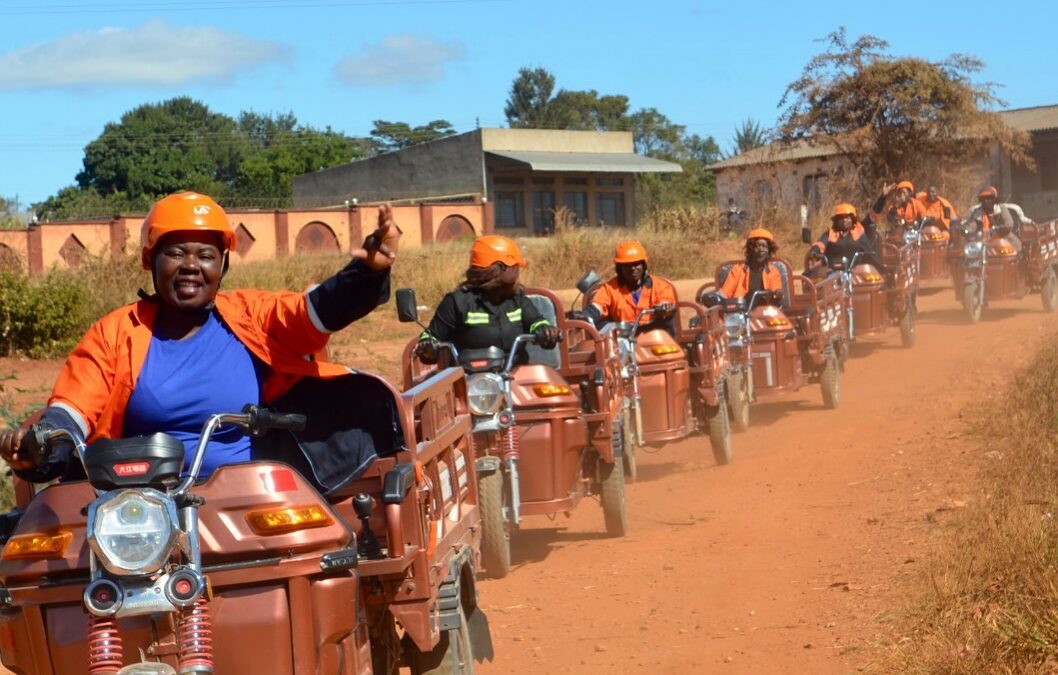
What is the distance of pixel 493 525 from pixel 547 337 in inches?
51.4

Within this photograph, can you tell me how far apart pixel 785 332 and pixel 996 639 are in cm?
885

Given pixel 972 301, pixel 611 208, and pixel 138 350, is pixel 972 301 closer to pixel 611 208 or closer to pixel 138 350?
pixel 138 350

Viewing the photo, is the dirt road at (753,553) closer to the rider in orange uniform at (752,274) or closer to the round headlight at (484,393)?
the round headlight at (484,393)

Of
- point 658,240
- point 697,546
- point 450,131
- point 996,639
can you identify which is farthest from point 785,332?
point 450,131

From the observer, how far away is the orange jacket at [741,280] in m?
14.9

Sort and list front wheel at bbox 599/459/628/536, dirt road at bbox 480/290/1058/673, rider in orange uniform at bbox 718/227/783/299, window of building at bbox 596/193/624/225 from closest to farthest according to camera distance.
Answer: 1. dirt road at bbox 480/290/1058/673
2. front wheel at bbox 599/459/628/536
3. rider in orange uniform at bbox 718/227/783/299
4. window of building at bbox 596/193/624/225

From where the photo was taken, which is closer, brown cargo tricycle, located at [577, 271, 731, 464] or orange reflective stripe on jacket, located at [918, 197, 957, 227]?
brown cargo tricycle, located at [577, 271, 731, 464]

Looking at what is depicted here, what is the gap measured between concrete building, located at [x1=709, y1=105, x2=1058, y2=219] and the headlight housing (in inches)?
1244

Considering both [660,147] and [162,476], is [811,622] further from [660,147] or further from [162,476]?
[660,147]

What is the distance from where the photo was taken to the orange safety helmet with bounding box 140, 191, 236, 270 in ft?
15.7

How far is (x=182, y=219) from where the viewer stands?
15.7 ft

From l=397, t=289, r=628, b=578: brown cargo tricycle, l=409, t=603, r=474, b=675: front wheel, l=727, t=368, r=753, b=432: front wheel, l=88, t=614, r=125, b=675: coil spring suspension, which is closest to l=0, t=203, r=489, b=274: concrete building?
l=727, t=368, r=753, b=432: front wheel

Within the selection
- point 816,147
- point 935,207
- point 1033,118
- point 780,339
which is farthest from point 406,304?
point 1033,118

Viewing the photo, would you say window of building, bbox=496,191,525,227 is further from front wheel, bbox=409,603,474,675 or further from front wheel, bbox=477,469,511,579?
front wheel, bbox=409,603,474,675
